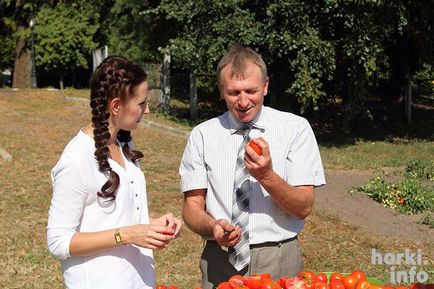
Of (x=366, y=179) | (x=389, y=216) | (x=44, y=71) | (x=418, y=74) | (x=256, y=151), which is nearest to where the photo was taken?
(x=256, y=151)

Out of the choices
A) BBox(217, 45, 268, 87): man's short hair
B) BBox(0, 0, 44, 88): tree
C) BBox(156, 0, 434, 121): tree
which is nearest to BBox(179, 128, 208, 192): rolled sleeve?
BBox(217, 45, 268, 87): man's short hair

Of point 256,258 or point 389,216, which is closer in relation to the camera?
point 256,258

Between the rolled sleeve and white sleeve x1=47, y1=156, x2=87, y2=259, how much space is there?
2.39 ft

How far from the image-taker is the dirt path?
25.5 ft

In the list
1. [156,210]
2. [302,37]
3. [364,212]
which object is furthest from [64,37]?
[364,212]

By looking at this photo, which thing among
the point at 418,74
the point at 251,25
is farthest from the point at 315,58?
the point at 418,74

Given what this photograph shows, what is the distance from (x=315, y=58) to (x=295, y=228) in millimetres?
10387

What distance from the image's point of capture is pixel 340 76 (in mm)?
Answer: 14820

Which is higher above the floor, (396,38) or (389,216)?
(396,38)

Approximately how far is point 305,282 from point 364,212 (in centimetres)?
588

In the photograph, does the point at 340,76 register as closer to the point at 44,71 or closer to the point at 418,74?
the point at 418,74

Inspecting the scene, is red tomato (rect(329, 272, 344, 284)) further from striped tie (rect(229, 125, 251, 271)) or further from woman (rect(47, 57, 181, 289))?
woman (rect(47, 57, 181, 289))

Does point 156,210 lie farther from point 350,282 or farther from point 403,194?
point 350,282

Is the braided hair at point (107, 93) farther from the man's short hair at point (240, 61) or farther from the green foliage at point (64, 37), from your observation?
the green foliage at point (64, 37)
